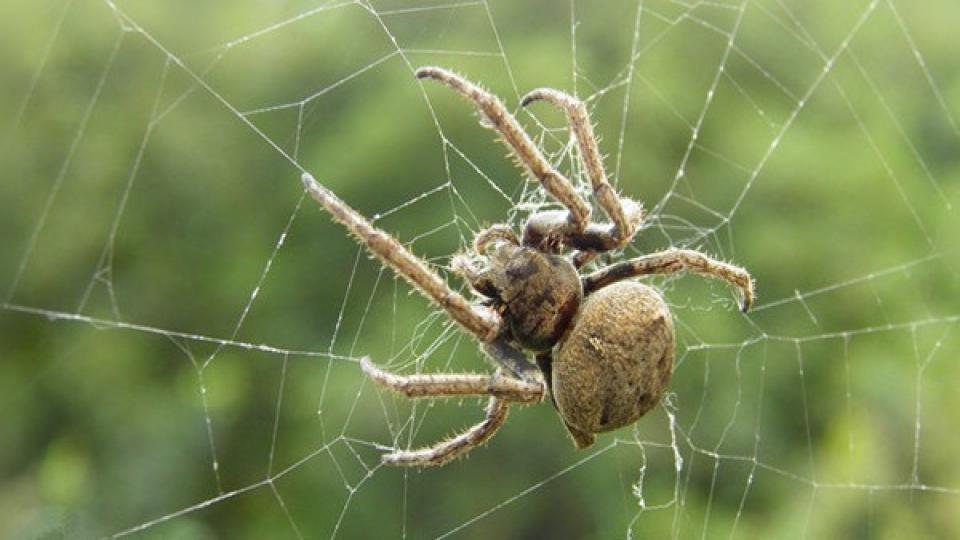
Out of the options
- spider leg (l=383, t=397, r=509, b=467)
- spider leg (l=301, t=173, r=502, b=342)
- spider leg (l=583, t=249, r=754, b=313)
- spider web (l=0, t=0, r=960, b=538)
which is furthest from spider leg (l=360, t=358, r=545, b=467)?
spider web (l=0, t=0, r=960, b=538)

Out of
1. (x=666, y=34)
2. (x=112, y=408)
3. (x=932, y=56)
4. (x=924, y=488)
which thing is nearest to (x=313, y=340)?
(x=112, y=408)

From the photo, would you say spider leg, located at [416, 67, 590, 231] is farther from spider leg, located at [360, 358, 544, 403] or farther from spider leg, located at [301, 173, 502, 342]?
spider leg, located at [360, 358, 544, 403]

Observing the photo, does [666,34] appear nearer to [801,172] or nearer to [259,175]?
[801,172]

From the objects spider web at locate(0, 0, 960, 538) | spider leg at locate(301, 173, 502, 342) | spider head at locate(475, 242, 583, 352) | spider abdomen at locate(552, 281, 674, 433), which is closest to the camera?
spider leg at locate(301, 173, 502, 342)

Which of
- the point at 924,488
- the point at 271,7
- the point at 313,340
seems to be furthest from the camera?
the point at 271,7

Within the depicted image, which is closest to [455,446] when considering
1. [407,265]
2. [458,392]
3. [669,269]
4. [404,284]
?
[458,392]

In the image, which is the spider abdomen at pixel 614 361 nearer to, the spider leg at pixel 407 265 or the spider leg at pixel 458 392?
the spider leg at pixel 458 392
